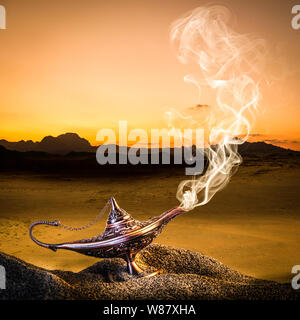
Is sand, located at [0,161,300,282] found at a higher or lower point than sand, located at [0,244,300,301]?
lower

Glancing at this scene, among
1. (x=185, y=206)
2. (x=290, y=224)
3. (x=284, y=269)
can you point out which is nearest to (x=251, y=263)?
(x=284, y=269)

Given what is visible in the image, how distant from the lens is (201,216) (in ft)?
34.9

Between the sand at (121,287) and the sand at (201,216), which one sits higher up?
the sand at (121,287)

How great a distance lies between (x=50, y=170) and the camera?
1137 inches

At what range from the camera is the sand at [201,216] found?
6.34m

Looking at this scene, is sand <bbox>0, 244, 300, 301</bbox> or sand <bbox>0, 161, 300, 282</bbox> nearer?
sand <bbox>0, 244, 300, 301</bbox>

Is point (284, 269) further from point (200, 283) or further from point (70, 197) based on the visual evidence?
point (70, 197)

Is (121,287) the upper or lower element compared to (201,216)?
upper

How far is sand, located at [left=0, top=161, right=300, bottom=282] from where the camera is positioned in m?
6.34

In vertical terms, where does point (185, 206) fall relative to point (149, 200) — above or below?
above

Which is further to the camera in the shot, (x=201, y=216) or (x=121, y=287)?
(x=201, y=216)

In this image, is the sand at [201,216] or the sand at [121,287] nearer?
the sand at [121,287]
